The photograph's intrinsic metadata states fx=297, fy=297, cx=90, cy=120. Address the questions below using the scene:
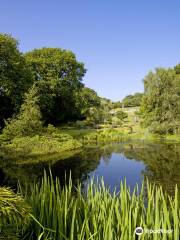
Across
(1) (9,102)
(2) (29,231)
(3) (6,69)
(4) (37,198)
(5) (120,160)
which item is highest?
(3) (6,69)

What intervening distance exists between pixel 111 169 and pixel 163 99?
56.5ft

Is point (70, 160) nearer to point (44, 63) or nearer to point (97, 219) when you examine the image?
point (97, 219)

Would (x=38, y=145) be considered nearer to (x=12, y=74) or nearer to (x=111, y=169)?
(x=111, y=169)

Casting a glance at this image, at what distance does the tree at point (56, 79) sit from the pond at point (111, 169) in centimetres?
1552

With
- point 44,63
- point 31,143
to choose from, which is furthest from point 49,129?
point 44,63

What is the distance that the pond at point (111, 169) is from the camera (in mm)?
12054

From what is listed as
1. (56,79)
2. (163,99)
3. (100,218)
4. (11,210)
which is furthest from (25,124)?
(11,210)

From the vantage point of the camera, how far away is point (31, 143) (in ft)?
69.2

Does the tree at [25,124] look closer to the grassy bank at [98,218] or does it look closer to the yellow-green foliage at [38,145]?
the yellow-green foliage at [38,145]

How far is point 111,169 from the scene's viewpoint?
1541 centimetres

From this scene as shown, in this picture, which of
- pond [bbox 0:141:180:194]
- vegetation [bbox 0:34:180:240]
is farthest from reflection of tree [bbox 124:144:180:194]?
vegetation [bbox 0:34:180:240]

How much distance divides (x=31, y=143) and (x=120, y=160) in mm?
6540

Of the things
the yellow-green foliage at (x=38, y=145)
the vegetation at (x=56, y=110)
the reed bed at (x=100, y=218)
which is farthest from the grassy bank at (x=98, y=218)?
the yellow-green foliage at (x=38, y=145)

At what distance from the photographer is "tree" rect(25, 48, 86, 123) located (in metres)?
34.8
